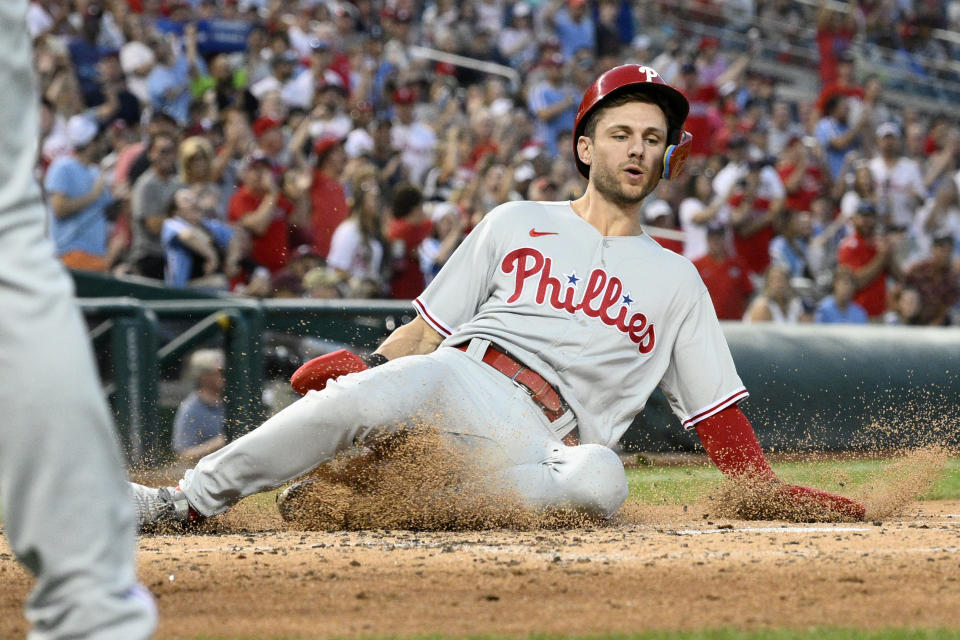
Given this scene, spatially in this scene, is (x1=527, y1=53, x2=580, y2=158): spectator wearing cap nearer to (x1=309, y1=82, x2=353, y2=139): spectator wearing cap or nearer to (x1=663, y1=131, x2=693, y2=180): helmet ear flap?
(x1=309, y1=82, x2=353, y2=139): spectator wearing cap

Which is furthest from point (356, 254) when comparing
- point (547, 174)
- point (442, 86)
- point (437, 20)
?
point (437, 20)

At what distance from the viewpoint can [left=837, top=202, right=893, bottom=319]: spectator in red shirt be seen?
11.5 m

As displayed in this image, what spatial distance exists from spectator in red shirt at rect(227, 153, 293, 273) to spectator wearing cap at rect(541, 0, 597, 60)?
633cm

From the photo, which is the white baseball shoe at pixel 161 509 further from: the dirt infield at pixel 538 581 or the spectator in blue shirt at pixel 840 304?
the spectator in blue shirt at pixel 840 304

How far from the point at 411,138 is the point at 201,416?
4.87 m

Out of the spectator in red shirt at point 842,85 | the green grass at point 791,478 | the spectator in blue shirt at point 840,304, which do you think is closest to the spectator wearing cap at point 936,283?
the spectator in blue shirt at point 840,304

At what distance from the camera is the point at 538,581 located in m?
3.52

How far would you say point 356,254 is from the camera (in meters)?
9.50

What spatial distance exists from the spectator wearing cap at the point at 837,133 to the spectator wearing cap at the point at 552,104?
9.83 feet

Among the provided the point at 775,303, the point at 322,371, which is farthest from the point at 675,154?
the point at 775,303

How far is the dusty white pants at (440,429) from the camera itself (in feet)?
13.8

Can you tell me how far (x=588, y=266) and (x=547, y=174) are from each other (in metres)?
7.03

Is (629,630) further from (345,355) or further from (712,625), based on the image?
(345,355)

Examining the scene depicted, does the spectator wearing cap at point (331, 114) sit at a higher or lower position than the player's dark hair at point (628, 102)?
lower
